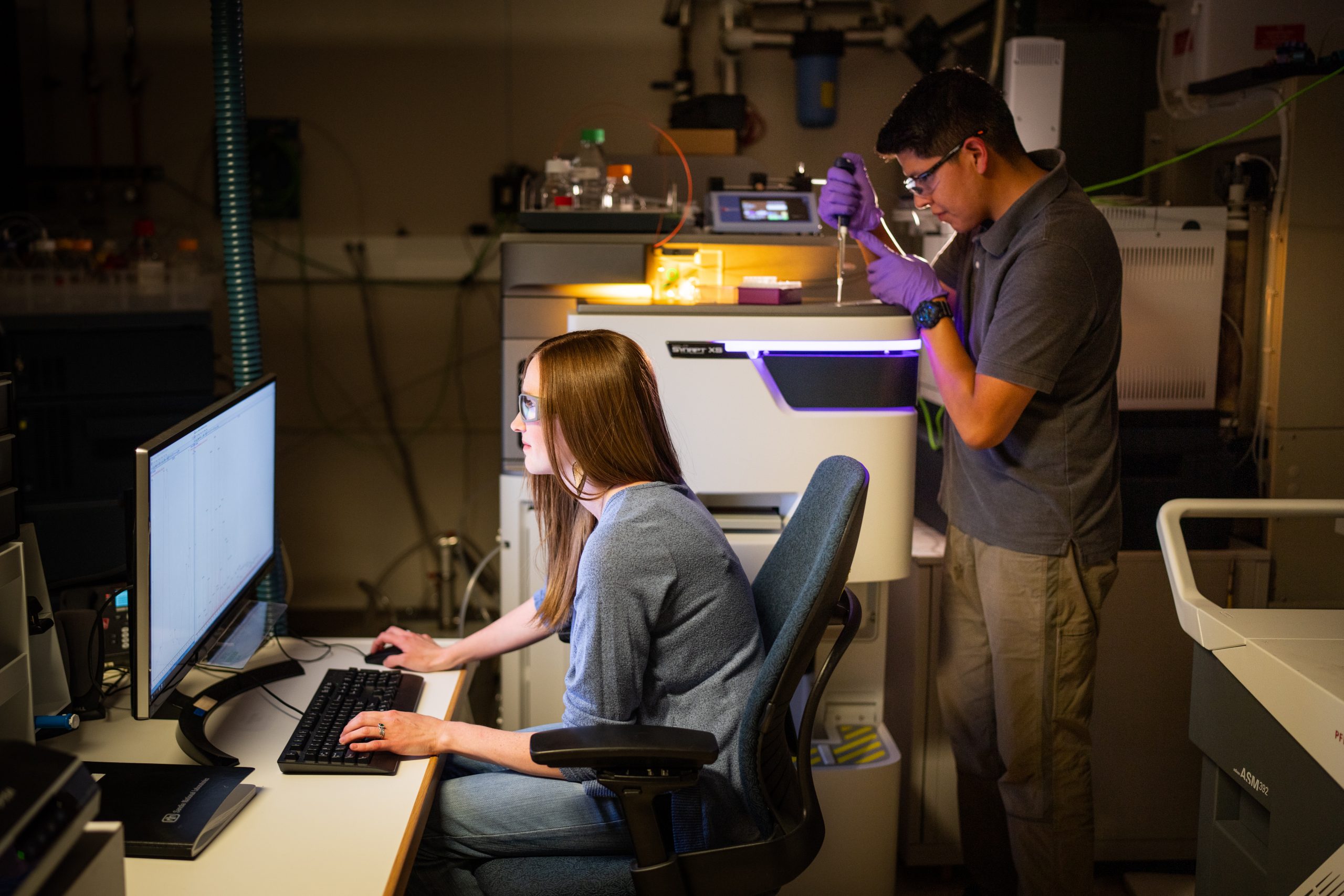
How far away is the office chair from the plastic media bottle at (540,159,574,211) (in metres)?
1.04

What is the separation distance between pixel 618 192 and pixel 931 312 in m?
0.94

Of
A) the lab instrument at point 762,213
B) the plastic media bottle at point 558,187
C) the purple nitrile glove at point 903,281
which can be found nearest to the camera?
the purple nitrile glove at point 903,281

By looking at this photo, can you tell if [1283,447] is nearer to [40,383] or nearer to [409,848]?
[409,848]


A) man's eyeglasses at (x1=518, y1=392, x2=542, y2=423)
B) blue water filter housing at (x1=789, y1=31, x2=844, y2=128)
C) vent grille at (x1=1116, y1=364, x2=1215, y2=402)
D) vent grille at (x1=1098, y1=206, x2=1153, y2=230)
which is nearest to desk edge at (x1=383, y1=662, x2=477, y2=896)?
man's eyeglasses at (x1=518, y1=392, x2=542, y2=423)

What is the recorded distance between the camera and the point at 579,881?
1.29 m

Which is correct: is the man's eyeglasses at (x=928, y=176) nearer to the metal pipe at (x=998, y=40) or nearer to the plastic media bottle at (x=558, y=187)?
the plastic media bottle at (x=558, y=187)

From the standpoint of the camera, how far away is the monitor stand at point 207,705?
125 cm

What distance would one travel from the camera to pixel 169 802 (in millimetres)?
1120

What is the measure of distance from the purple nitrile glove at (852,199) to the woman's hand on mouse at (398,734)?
115cm

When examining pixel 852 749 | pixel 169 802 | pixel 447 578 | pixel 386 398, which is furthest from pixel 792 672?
pixel 386 398

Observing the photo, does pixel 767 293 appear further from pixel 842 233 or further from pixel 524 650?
pixel 524 650

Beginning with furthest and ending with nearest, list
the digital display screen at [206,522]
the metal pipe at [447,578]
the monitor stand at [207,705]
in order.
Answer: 1. the metal pipe at [447,578]
2. the monitor stand at [207,705]
3. the digital display screen at [206,522]

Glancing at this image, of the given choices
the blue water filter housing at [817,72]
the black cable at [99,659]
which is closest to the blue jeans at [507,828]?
the black cable at [99,659]

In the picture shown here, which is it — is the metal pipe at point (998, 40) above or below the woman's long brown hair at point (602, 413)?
above
